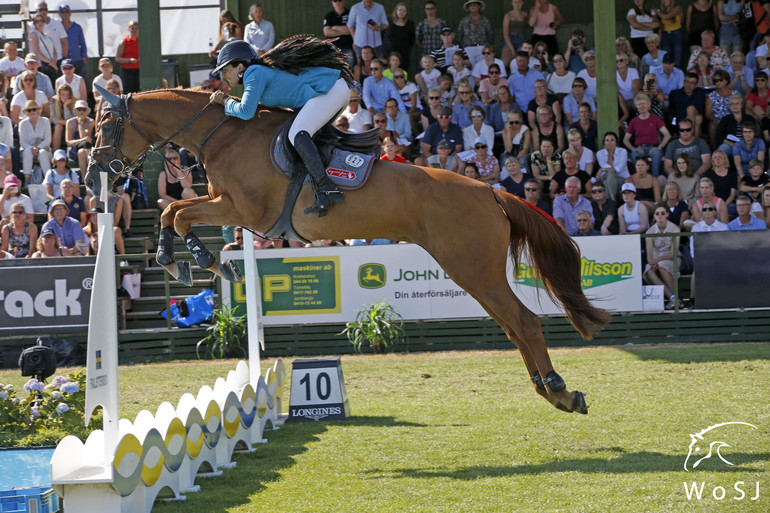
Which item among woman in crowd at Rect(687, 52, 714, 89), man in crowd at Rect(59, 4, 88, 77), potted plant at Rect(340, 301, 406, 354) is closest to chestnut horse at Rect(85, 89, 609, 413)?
potted plant at Rect(340, 301, 406, 354)

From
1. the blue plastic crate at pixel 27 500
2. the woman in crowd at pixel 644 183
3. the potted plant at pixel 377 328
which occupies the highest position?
the woman in crowd at pixel 644 183

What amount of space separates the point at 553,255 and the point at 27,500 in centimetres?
415

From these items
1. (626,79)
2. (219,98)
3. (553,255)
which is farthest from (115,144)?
(626,79)

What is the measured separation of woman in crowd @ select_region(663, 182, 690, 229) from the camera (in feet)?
42.5

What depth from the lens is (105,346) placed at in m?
5.13

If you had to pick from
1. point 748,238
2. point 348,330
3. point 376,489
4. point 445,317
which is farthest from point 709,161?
point 376,489

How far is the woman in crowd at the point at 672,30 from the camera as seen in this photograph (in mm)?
16078

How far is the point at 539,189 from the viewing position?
1305 centimetres

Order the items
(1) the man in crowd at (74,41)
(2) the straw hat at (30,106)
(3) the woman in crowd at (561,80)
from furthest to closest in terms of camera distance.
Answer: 1. (1) the man in crowd at (74,41)
2. (3) the woman in crowd at (561,80)
3. (2) the straw hat at (30,106)

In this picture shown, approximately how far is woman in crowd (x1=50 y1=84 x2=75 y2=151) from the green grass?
16.7ft

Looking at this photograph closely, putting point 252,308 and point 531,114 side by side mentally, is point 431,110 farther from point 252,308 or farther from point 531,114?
point 252,308

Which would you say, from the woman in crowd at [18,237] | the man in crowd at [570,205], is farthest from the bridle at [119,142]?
the man in crowd at [570,205]

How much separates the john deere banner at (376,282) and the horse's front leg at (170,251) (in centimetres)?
569

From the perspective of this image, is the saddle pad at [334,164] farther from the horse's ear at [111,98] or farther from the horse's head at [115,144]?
the horse's ear at [111,98]
